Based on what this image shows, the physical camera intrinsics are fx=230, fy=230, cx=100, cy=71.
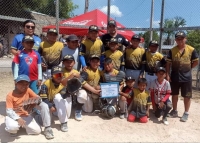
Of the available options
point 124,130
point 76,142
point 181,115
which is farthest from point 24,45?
point 181,115

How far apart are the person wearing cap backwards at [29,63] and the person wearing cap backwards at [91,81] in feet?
3.21

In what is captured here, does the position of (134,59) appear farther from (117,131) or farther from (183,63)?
(117,131)

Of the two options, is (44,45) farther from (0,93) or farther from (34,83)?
(0,93)

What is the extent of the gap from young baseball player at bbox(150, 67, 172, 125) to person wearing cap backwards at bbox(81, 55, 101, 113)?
1.29 meters

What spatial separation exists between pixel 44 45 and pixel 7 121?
72.4 inches

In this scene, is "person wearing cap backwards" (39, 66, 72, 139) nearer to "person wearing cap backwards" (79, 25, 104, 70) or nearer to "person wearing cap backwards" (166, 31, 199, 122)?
"person wearing cap backwards" (79, 25, 104, 70)

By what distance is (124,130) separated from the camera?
448cm

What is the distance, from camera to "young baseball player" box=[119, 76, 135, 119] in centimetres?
507

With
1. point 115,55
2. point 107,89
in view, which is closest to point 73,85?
point 107,89

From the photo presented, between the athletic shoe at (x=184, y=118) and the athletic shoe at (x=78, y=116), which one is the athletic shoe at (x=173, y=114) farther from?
the athletic shoe at (x=78, y=116)

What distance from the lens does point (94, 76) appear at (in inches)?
202

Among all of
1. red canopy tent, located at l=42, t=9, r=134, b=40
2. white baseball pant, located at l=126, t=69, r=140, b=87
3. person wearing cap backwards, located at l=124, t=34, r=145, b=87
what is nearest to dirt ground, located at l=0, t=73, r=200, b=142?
white baseball pant, located at l=126, t=69, r=140, b=87

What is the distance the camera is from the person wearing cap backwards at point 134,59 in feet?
17.9

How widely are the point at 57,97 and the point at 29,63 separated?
0.88 meters
